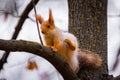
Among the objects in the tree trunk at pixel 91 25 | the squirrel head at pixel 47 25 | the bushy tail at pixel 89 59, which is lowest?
the bushy tail at pixel 89 59

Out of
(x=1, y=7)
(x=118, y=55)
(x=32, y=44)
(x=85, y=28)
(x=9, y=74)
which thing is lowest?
(x=9, y=74)

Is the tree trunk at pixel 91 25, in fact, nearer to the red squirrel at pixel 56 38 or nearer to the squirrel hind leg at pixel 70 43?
the red squirrel at pixel 56 38

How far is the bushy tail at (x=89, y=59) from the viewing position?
7.51 ft

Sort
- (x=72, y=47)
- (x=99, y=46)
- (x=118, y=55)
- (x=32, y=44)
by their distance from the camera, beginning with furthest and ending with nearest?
(x=118, y=55), (x=99, y=46), (x=72, y=47), (x=32, y=44)

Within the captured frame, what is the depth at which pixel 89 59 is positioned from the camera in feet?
7.60

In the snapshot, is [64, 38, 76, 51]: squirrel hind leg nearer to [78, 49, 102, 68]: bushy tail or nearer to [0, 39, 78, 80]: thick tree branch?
[0, 39, 78, 80]: thick tree branch

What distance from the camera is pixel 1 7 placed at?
146 inches

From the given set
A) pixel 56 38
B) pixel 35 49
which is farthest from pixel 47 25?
pixel 35 49

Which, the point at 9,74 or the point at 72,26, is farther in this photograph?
the point at 9,74

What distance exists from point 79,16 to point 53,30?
0.28 m

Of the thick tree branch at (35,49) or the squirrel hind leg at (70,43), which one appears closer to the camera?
the thick tree branch at (35,49)

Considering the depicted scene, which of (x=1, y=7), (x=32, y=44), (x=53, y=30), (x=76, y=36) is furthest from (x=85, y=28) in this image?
(x=1, y=7)

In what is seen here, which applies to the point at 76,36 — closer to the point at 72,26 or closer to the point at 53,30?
the point at 72,26

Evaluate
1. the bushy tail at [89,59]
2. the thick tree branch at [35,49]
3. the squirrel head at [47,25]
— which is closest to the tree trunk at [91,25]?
the bushy tail at [89,59]
